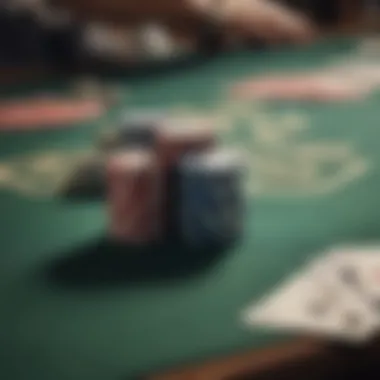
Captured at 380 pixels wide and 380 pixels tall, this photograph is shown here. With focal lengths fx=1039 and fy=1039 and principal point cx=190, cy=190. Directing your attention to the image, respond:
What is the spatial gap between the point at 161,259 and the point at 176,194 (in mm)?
115

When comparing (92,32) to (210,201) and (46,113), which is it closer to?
(46,113)

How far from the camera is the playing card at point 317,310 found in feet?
3.48

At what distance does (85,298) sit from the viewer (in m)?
1.20

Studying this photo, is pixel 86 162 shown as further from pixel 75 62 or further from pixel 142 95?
pixel 75 62

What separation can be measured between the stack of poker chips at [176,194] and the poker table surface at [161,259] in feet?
0.12

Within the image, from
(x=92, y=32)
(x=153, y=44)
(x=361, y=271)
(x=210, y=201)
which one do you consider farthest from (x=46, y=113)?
(x=361, y=271)

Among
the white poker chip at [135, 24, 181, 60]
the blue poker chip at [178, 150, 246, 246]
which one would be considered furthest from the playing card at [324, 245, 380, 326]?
the white poker chip at [135, 24, 181, 60]

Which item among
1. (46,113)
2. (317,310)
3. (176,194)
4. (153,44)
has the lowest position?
(317,310)

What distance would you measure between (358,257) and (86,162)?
2.03 feet

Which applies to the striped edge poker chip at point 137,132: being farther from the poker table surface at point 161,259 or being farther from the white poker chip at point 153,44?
the white poker chip at point 153,44

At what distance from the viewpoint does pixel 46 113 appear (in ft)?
7.84

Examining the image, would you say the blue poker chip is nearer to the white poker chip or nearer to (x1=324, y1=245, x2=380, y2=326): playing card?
(x1=324, y1=245, x2=380, y2=326): playing card

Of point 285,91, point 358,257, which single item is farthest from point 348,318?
point 285,91

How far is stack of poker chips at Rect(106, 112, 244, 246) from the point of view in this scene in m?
1.39
